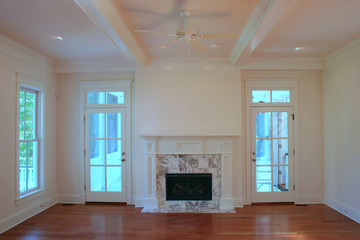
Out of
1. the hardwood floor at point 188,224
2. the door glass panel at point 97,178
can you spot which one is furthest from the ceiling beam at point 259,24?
the door glass panel at point 97,178

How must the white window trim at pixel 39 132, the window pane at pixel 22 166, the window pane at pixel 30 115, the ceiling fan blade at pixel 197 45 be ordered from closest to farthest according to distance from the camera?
the ceiling fan blade at pixel 197 45
the white window trim at pixel 39 132
the window pane at pixel 22 166
the window pane at pixel 30 115

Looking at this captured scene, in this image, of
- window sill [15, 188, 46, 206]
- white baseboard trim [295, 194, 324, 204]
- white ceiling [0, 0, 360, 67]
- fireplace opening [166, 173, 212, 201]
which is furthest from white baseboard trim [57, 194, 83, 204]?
white baseboard trim [295, 194, 324, 204]

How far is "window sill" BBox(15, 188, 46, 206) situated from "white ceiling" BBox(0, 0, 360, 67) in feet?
7.99

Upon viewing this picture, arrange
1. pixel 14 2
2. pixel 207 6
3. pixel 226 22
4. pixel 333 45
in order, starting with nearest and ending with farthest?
pixel 14 2, pixel 207 6, pixel 226 22, pixel 333 45

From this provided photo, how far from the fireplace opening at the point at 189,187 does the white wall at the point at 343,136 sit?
90.2 inches

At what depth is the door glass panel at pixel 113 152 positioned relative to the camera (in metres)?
4.11

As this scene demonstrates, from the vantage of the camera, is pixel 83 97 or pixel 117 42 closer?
pixel 117 42

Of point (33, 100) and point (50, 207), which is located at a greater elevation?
point (33, 100)

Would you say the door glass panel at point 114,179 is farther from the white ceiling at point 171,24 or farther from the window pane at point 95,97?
the white ceiling at point 171,24

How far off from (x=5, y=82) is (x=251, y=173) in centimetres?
442

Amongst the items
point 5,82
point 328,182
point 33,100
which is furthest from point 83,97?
point 328,182

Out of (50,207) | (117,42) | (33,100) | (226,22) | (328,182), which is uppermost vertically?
(226,22)

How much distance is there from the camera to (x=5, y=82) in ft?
9.92

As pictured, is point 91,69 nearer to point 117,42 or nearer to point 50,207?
point 117,42
